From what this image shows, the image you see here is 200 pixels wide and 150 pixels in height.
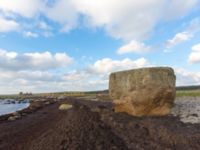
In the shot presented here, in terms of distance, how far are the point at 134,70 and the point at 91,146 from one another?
13925 mm

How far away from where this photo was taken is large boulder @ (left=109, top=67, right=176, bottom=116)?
78.0 feet

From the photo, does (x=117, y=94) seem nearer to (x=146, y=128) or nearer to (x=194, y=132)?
(x=146, y=128)

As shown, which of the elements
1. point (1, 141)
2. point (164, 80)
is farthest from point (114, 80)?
point (1, 141)

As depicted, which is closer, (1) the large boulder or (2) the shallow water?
(1) the large boulder

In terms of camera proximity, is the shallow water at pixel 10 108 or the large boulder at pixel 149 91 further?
the shallow water at pixel 10 108

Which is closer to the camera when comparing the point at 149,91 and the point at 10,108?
the point at 149,91

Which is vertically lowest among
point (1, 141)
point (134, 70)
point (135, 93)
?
point (1, 141)

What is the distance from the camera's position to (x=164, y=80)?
78.1 feet

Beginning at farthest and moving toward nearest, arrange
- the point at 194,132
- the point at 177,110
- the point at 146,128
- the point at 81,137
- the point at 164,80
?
the point at 177,110 → the point at 164,80 → the point at 146,128 → the point at 194,132 → the point at 81,137

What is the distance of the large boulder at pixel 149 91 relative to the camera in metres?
23.8

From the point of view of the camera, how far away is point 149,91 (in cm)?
2398

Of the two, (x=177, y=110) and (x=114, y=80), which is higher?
(x=114, y=80)

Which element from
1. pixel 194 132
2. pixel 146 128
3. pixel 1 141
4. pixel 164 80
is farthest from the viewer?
pixel 164 80

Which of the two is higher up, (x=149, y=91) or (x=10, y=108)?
(x=149, y=91)
